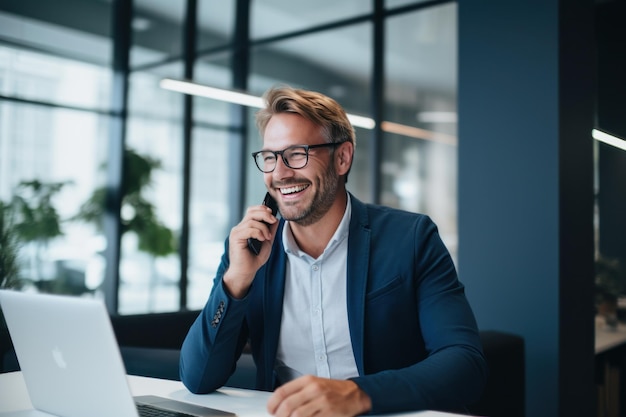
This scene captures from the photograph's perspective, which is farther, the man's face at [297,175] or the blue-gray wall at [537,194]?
the blue-gray wall at [537,194]

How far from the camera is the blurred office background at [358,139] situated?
3.15 meters

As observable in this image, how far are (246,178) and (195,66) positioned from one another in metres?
1.34

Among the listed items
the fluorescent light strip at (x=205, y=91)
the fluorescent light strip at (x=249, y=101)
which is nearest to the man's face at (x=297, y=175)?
the fluorescent light strip at (x=249, y=101)

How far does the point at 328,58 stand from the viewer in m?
6.33

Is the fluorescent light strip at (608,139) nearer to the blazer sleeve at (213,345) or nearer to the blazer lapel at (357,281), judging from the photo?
the blazer lapel at (357,281)

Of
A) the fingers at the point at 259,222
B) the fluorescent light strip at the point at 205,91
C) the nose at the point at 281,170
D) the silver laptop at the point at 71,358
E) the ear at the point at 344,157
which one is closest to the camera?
the silver laptop at the point at 71,358

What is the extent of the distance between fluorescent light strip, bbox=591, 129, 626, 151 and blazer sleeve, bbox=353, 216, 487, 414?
163 centimetres

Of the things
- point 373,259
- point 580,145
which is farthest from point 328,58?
point 373,259

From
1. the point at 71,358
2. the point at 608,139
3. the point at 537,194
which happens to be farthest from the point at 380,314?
the point at 608,139

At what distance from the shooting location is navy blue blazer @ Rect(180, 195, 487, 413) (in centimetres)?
167

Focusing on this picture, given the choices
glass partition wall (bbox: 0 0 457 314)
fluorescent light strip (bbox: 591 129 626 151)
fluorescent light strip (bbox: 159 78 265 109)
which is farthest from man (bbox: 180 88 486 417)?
glass partition wall (bbox: 0 0 457 314)

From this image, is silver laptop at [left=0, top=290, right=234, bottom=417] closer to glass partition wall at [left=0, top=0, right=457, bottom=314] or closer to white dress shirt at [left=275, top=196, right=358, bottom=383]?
white dress shirt at [left=275, top=196, right=358, bottom=383]

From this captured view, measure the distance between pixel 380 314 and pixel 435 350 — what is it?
0.72ft

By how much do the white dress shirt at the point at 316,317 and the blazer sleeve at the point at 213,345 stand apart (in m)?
0.20
